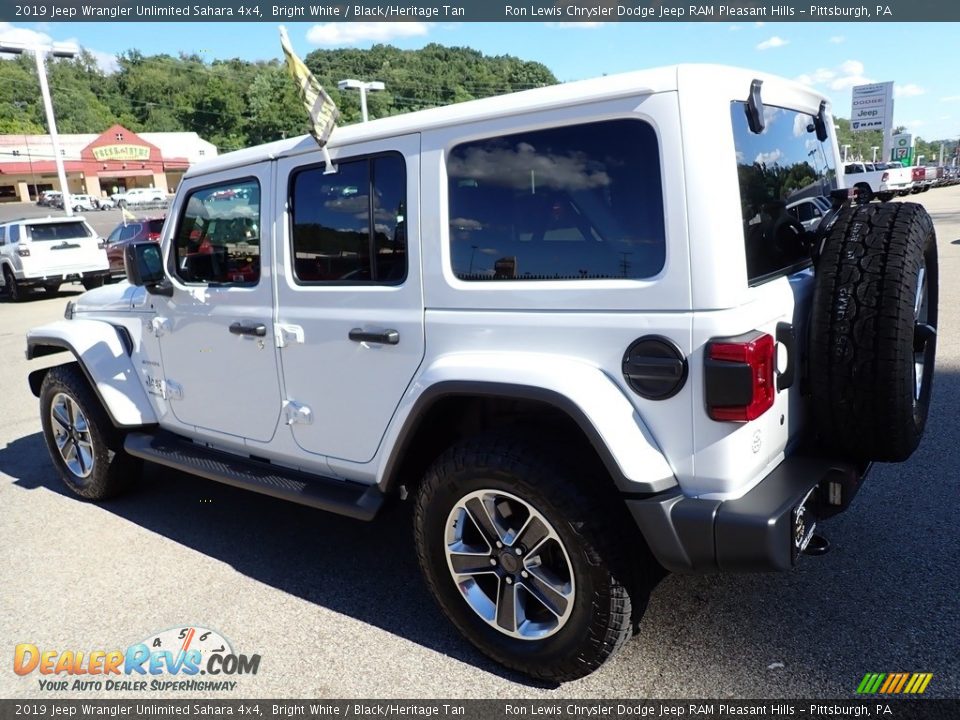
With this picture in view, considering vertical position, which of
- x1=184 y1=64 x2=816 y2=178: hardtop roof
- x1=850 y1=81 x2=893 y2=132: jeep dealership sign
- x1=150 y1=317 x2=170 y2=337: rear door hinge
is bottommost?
x1=150 y1=317 x2=170 y2=337: rear door hinge

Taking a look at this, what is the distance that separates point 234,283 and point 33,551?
195 cm

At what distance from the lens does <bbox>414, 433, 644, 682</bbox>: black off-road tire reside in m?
2.32

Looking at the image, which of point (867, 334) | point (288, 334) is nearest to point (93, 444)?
point (288, 334)

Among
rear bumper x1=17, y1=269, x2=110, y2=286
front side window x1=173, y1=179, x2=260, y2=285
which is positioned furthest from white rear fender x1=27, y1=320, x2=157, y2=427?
rear bumper x1=17, y1=269, x2=110, y2=286

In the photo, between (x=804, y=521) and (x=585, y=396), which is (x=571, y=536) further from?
(x=804, y=521)

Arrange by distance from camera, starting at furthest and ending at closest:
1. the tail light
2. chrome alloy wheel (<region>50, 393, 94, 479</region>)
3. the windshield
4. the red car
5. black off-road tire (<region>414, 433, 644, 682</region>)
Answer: the red car
the windshield
chrome alloy wheel (<region>50, 393, 94, 479</region>)
black off-road tire (<region>414, 433, 644, 682</region>)
the tail light

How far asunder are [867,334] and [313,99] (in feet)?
7.22

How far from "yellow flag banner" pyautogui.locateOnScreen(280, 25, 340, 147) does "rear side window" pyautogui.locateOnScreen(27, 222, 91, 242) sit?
15.8 m

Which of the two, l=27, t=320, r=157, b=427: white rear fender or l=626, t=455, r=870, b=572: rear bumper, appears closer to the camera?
l=626, t=455, r=870, b=572: rear bumper

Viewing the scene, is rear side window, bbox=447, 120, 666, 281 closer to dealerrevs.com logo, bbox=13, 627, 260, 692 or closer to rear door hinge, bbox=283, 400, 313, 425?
rear door hinge, bbox=283, 400, 313, 425

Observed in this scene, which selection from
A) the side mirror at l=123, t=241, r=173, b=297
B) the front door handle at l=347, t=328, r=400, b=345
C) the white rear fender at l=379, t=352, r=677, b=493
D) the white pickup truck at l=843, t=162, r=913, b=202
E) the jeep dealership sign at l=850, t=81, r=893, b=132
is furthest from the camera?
the jeep dealership sign at l=850, t=81, r=893, b=132

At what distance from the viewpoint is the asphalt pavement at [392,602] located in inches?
101

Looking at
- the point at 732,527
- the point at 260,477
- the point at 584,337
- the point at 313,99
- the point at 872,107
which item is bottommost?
the point at 260,477

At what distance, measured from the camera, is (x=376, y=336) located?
109 inches
